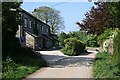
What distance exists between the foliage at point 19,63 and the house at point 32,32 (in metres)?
9.84

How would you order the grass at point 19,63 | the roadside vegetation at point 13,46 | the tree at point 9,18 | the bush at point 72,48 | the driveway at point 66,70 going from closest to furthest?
1. the grass at point 19,63
2. the driveway at point 66,70
3. the roadside vegetation at point 13,46
4. the tree at point 9,18
5. the bush at point 72,48

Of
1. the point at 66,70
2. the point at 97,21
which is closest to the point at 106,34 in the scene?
the point at 97,21

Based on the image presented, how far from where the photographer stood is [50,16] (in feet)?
310

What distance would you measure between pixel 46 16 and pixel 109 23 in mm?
57322

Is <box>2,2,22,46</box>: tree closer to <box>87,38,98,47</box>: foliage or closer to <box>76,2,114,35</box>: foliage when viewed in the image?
<box>76,2,114,35</box>: foliage

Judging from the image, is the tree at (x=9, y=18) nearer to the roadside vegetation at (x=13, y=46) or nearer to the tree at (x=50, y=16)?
the roadside vegetation at (x=13, y=46)

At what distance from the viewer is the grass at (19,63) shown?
18091 millimetres

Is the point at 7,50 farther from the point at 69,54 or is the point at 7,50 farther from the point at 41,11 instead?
the point at 41,11

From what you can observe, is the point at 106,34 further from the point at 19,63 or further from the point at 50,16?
the point at 50,16

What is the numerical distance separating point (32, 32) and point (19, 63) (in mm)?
30819

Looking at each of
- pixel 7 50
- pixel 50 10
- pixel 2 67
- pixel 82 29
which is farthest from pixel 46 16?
pixel 2 67

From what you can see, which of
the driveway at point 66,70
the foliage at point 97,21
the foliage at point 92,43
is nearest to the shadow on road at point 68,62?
the driveway at point 66,70

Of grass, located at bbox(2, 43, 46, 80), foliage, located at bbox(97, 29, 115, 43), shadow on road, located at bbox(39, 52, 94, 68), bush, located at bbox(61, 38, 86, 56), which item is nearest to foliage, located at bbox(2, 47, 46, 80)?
grass, located at bbox(2, 43, 46, 80)

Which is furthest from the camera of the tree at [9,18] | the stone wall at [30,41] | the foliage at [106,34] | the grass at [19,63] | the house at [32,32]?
the stone wall at [30,41]
